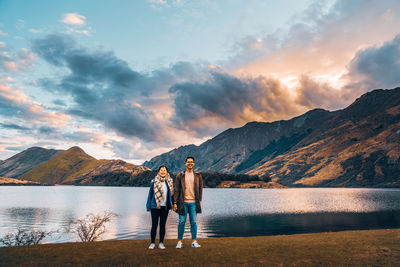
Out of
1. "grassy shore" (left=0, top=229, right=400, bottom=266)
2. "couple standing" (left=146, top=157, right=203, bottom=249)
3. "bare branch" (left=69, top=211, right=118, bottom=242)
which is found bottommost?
"bare branch" (left=69, top=211, right=118, bottom=242)

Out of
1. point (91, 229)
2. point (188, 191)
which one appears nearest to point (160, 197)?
point (188, 191)

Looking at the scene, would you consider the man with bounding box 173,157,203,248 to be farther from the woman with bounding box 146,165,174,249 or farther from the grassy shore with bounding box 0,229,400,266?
the grassy shore with bounding box 0,229,400,266

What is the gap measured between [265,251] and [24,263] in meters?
13.3

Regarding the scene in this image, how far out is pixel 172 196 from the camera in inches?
733

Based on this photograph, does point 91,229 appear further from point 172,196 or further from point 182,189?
point 182,189

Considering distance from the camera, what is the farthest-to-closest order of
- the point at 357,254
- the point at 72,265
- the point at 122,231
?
the point at 122,231 < the point at 357,254 < the point at 72,265

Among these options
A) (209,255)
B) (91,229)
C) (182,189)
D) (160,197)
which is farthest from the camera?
(91,229)

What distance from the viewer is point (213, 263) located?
14773mm

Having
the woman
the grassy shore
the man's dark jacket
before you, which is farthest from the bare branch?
the man's dark jacket

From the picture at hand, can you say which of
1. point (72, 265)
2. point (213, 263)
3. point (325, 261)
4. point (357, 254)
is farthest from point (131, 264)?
point (357, 254)

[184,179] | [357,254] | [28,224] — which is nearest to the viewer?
[357,254]

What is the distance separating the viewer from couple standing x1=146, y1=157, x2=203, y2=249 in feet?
59.2

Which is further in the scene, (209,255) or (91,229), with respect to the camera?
(91,229)

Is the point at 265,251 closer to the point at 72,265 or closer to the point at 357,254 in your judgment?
the point at 357,254
